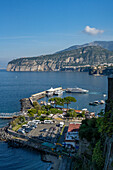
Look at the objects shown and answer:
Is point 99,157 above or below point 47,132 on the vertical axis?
above

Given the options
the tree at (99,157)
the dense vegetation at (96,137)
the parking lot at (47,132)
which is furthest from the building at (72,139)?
the tree at (99,157)

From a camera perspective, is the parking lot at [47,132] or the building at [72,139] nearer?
the building at [72,139]

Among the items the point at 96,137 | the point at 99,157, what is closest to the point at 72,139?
the point at 96,137

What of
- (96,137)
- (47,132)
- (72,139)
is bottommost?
(47,132)

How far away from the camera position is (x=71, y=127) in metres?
29.2

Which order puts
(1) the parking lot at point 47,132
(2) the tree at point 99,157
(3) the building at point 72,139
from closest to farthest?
(2) the tree at point 99,157 → (3) the building at point 72,139 → (1) the parking lot at point 47,132

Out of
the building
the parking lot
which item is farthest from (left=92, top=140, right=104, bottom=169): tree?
the parking lot

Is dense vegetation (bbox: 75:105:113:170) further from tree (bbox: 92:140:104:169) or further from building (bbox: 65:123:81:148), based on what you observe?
building (bbox: 65:123:81:148)

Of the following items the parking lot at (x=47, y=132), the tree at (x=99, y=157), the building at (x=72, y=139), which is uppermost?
the tree at (x=99, y=157)

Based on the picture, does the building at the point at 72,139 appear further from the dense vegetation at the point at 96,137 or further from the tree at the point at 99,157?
the tree at the point at 99,157

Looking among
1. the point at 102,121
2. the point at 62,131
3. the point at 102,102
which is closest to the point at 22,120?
the point at 62,131

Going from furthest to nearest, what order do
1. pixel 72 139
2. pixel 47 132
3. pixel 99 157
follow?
pixel 47 132
pixel 72 139
pixel 99 157

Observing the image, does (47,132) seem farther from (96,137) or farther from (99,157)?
(99,157)

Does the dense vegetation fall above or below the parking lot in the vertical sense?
above
